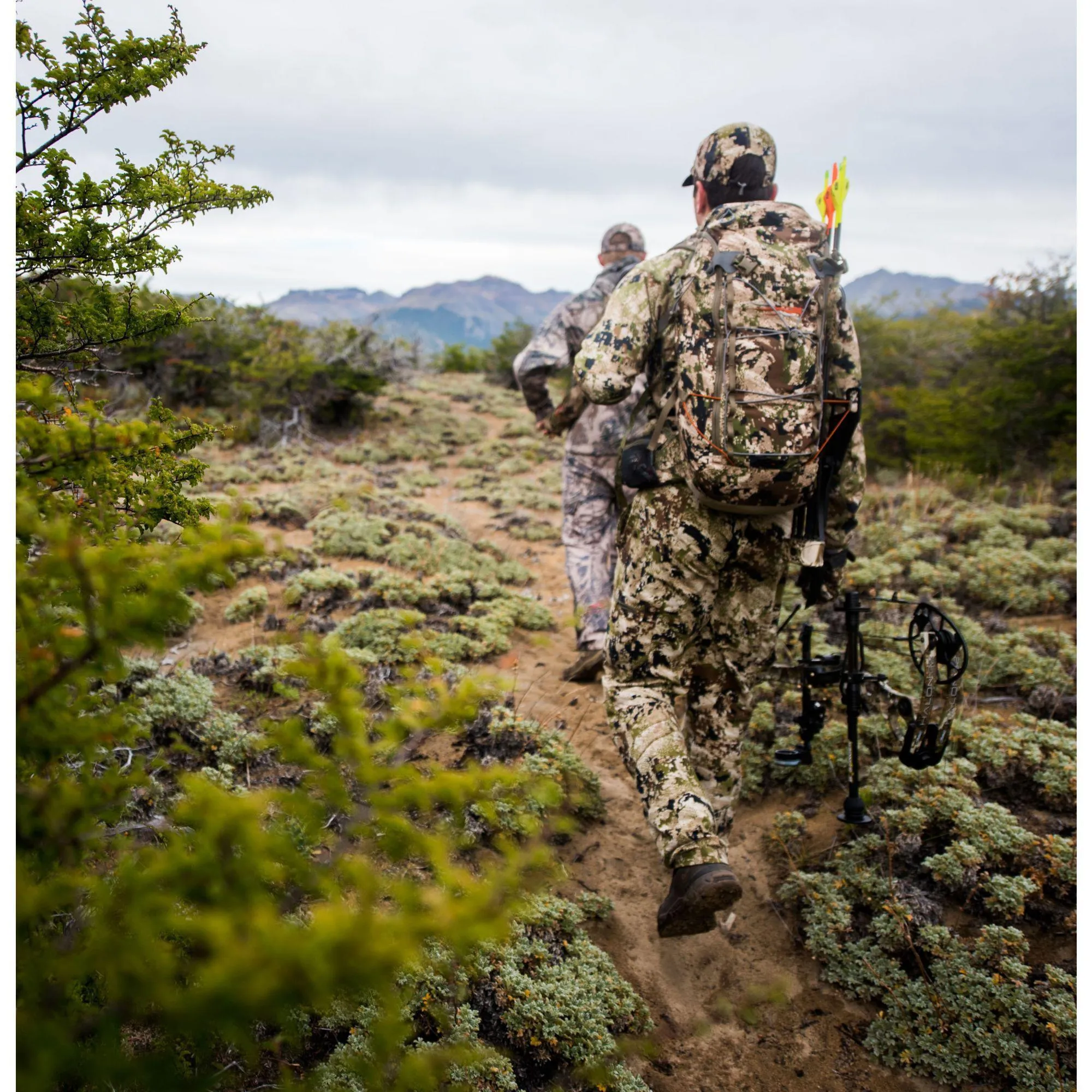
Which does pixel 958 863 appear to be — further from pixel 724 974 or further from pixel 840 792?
pixel 724 974

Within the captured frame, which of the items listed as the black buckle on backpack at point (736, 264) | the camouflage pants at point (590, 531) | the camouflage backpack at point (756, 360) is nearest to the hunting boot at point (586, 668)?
the camouflage pants at point (590, 531)

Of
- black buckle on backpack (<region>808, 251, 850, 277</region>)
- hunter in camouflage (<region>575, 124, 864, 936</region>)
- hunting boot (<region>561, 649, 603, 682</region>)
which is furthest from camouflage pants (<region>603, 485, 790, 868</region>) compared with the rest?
hunting boot (<region>561, 649, 603, 682</region>)

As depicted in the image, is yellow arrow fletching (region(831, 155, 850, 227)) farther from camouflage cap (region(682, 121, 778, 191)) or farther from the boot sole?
the boot sole

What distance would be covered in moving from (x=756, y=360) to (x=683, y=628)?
3.26 ft

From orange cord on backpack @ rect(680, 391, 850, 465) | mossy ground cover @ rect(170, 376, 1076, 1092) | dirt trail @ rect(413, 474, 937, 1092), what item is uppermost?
orange cord on backpack @ rect(680, 391, 850, 465)

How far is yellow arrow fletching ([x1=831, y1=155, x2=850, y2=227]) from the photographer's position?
2689 millimetres

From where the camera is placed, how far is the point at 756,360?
2.46m

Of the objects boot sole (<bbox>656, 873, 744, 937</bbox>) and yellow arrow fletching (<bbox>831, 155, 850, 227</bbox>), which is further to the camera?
yellow arrow fletching (<bbox>831, 155, 850, 227</bbox>)

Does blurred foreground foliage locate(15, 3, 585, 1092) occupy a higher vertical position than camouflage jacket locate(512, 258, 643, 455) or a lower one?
lower

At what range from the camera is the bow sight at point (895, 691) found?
2750mm

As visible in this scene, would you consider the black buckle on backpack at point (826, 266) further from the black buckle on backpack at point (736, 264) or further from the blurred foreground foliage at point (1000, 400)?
the blurred foreground foliage at point (1000, 400)

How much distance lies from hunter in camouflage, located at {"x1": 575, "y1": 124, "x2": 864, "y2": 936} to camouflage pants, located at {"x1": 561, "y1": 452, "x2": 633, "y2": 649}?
6.34 feet

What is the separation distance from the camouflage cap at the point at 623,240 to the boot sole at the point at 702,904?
4105mm

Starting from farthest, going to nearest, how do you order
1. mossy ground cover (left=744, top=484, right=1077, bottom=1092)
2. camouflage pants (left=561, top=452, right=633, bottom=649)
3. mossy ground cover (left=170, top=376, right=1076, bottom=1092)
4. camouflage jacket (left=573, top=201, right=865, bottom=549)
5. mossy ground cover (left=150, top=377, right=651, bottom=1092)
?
camouflage pants (left=561, top=452, right=633, bottom=649) < camouflage jacket (left=573, top=201, right=865, bottom=549) < mossy ground cover (left=744, top=484, right=1077, bottom=1092) < mossy ground cover (left=170, top=376, right=1076, bottom=1092) < mossy ground cover (left=150, top=377, right=651, bottom=1092)
